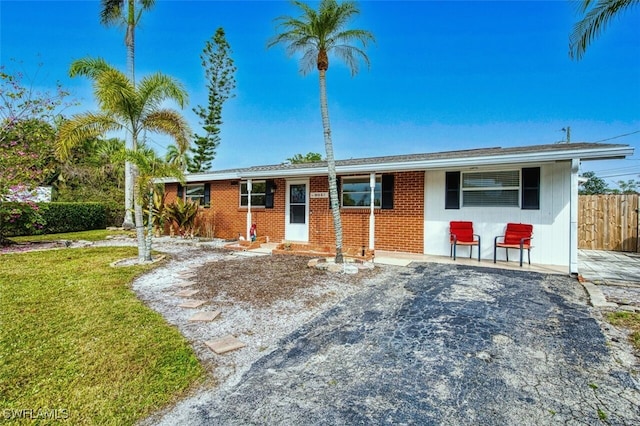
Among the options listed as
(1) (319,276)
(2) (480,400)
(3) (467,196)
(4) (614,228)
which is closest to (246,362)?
(2) (480,400)

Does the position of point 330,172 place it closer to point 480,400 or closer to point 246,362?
point 246,362

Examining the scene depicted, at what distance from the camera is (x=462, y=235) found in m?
7.66

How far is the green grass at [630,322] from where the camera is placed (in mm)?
3149

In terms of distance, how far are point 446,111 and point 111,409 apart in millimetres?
17954

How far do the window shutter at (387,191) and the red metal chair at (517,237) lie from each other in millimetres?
2852

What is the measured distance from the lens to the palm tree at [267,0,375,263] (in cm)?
630

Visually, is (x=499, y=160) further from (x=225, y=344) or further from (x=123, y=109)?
(x=123, y=109)

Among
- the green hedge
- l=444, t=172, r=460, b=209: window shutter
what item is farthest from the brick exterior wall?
the green hedge

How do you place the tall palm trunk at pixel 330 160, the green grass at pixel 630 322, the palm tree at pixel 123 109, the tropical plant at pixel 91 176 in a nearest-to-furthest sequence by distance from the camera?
the green grass at pixel 630 322 < the palm tree at pixel 123 109 < the tall palm trunk at pixel 330 160 < the tropical plant at pixel 91 176

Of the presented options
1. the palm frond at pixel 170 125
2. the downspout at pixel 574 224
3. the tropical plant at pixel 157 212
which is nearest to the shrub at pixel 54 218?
the tropical plant at pixel 157 212

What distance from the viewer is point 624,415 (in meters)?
2.01

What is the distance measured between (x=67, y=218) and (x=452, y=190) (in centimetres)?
1649

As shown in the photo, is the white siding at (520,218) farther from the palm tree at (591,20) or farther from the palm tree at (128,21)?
the palm tree at (128,21)

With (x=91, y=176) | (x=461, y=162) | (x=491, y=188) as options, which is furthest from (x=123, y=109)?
(x=91, y=176)
